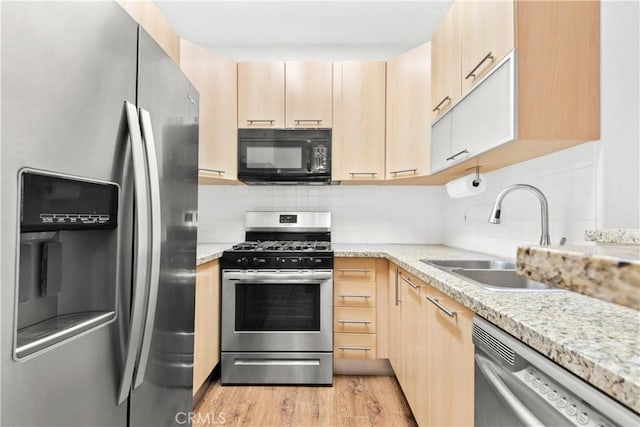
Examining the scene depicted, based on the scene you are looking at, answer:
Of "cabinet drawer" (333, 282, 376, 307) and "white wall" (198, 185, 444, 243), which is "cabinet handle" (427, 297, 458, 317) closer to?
"cabinet drawer" (333, 282, 376, 307)

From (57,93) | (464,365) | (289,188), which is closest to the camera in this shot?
(57,93)

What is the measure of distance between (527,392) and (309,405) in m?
1.60

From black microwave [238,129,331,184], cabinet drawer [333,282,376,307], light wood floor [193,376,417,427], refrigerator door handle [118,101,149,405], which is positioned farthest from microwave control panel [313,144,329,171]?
refrigerator door handle [118,101,149,405]

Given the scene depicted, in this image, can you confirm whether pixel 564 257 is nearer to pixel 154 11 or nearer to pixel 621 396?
pixel 621 396

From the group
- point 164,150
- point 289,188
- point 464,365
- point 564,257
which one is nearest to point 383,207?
point 289,188

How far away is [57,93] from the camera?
2.11ft

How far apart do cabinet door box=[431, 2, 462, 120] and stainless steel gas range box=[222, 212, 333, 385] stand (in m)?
1.18

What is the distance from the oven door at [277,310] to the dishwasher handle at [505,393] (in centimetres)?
139

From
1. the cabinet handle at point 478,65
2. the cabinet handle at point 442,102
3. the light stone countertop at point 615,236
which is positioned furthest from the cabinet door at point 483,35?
the light stone countertop at point 615,236

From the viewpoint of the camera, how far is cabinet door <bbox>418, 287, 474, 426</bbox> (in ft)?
3.43

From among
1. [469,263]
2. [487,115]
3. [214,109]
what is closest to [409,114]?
[487,115]

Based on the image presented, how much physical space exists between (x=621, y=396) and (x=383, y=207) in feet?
8.21

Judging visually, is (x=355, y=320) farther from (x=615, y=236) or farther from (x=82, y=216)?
(x=82, y=216)

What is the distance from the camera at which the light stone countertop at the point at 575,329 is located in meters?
0.49
